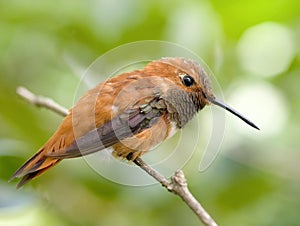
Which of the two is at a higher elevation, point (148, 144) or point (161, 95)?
point (161, 95)

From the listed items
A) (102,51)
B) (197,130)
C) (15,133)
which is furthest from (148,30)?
(15,133)

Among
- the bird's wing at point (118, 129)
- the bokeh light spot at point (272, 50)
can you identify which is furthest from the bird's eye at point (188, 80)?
the bokeh light spot at point (272, 50)

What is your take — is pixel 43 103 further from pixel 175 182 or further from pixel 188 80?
pixel 175 182

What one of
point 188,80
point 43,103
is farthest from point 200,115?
point 43,103

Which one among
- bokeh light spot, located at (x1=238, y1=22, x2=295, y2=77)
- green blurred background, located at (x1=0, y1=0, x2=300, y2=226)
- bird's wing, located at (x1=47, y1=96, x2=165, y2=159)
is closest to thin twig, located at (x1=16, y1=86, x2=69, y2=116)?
green blurred background, located at (x1=0, y1=0, x2=300, y2=226)

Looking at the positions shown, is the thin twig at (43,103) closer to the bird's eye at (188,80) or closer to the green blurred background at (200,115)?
the green blurred background at (200,115)

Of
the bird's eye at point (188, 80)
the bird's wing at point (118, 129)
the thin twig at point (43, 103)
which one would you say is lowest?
the thin twig at point (43, 103)

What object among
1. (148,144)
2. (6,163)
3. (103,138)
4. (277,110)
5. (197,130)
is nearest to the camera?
(103,138)

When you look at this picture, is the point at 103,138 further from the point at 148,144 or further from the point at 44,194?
the point at 44,194
